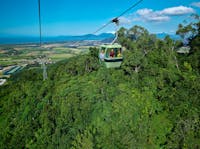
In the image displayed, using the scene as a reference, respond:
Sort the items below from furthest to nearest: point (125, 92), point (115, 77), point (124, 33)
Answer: point (124, 33) → point (115, 77) → point (125, 92)

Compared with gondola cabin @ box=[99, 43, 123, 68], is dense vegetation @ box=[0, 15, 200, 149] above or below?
below

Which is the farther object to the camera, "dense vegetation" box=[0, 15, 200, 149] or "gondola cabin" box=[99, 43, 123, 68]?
"dense vegetation" box=[0, 15, 200, 149]

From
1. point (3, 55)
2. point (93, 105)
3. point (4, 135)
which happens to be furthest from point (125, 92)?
point (3, 55)

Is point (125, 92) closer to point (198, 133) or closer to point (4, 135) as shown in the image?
point (198, 133)

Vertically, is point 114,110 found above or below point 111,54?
below
